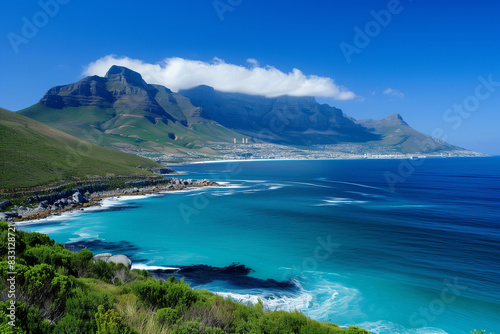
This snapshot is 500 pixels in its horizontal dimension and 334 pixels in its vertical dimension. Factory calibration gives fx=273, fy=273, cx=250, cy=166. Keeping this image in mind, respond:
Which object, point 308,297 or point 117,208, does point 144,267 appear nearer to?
point 308,297

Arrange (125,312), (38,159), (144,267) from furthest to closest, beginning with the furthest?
(38,159) → (144,267) → (125,312)

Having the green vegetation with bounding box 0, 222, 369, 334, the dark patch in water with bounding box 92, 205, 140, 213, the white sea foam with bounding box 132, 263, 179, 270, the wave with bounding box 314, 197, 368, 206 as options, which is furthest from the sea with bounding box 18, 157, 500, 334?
the green vegetation with bounding box 0, 222, 369, 334

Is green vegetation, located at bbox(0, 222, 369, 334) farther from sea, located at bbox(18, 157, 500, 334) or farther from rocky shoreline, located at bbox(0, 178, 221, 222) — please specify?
rocky shoreline, located at bbox(0, 178, 221, 222)

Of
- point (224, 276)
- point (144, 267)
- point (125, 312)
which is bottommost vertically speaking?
point (144, 267)

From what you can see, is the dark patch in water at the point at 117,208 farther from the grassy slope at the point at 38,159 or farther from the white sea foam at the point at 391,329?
the white sea foam at the point at 391,329

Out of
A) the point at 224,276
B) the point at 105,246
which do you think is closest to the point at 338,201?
the point at 224,276

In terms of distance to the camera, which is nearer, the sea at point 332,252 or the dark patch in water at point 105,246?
the sea at point 332,252

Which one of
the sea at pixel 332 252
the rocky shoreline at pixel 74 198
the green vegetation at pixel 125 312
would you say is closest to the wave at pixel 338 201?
the sea at pixel 332 252
